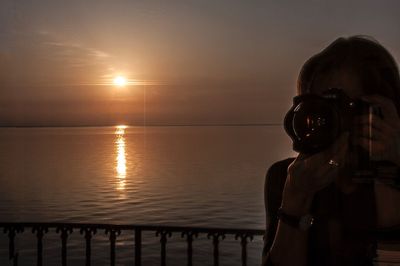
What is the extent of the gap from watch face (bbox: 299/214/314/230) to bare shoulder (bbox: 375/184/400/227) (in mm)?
212

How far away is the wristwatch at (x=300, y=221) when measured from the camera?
4.62ft

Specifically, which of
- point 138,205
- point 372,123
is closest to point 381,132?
point 372,123

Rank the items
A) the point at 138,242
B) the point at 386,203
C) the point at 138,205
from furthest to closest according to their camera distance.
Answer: the point at 138,205, the point at 138,242, the point at 386,203

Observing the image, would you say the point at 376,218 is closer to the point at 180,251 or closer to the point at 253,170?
the point at 180,251

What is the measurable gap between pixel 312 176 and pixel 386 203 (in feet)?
0.79

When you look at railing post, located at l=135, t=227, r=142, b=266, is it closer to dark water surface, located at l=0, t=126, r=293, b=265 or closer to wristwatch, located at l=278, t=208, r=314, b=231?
wristwatch, located at l=278, t=208, r=314, b=231

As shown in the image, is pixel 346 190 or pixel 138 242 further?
pixel 138 242

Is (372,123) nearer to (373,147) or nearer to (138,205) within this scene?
(373,147)

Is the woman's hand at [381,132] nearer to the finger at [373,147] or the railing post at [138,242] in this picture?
the finger at [373,147]

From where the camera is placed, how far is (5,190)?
64875 millimetres

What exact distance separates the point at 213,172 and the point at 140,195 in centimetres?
2674

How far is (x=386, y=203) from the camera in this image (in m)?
1.36

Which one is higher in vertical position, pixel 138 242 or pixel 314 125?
pixel 314 125

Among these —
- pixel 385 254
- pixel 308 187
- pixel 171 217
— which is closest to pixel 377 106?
pixel 308 187
